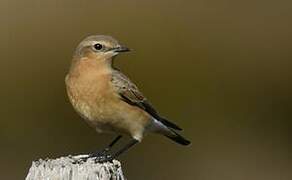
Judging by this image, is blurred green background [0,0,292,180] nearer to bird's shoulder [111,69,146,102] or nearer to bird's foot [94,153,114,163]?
bird's shoulder [111,69,146,102]

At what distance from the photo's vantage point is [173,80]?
13.3 metres

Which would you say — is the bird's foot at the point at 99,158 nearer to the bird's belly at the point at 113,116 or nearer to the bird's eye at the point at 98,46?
the bird's belly at the point at 113,116

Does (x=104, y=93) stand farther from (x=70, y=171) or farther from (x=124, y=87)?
(x=70, y=171)

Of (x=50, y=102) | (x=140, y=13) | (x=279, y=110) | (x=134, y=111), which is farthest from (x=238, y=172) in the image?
(x=134, y=111)

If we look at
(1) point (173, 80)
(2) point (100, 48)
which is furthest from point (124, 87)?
(1) point (173, 80)

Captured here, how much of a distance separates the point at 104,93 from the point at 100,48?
1.09 ft

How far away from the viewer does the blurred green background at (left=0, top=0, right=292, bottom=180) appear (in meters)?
12.0

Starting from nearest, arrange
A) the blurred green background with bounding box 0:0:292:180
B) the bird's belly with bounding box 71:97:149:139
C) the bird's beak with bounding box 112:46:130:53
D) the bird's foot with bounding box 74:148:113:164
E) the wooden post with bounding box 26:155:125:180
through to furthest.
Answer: the wooden post with bounding box 26:155:125:180
the bird's foot with bounding box 74:148:113:164
the bird's belly with bounding box 71:97:149:139
the bird's beak with bounding box 112:46:130:53
the blurred green background with bounding box 0:0:292:180

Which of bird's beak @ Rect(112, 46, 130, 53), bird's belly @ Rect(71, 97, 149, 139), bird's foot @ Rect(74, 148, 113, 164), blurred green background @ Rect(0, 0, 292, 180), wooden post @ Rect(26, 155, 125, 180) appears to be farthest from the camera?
blurred green background @ Rect(0, 0, 292, 180)

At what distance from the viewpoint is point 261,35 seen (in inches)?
563

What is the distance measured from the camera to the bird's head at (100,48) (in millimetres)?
7418

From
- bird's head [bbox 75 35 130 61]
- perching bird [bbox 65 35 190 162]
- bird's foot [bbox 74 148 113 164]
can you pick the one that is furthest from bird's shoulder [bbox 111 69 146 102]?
bird's foot [bbox 74 148 113 164]

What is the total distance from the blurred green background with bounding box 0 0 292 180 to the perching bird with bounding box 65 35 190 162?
380 cm

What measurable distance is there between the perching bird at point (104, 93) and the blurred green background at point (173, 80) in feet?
12.5
